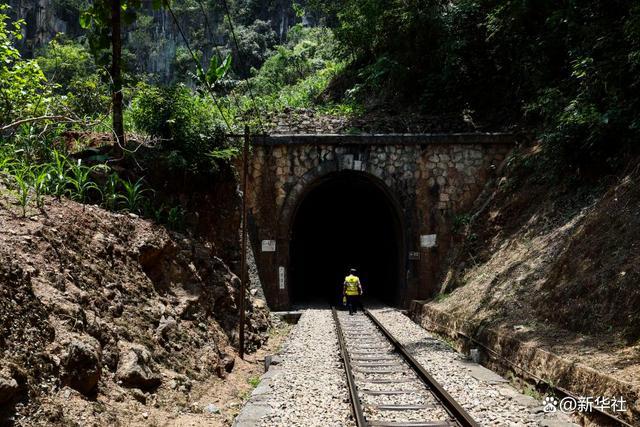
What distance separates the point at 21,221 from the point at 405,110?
1486 centimetres

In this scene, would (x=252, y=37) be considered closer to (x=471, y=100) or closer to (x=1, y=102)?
(x=471, y=100)

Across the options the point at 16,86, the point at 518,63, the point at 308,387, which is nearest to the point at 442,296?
the point at 308,387

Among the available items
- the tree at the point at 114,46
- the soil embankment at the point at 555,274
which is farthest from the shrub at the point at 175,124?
the soil embankment at the point at 555,274

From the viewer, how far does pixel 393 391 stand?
22.9ft

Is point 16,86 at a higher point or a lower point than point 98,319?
higher

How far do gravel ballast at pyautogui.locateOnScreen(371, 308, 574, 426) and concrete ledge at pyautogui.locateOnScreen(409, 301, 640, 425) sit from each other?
14.0 inches

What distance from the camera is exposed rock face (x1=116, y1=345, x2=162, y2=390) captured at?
19.4 feet

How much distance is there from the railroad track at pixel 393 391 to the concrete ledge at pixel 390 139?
22.5 feet

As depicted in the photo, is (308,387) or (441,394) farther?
(308,387)

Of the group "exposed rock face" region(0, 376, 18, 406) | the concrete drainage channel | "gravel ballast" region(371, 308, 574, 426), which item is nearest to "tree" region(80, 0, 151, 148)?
the concrete drainage channel

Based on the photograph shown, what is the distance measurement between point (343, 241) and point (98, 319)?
972 inches

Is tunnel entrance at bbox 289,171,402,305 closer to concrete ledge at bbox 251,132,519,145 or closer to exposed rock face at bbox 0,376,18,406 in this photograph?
concrete ledge at bbox 251,132,519,145

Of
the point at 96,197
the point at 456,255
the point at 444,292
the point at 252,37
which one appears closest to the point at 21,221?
the point at 96,197

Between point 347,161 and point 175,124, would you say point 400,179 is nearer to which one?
point 347,161
